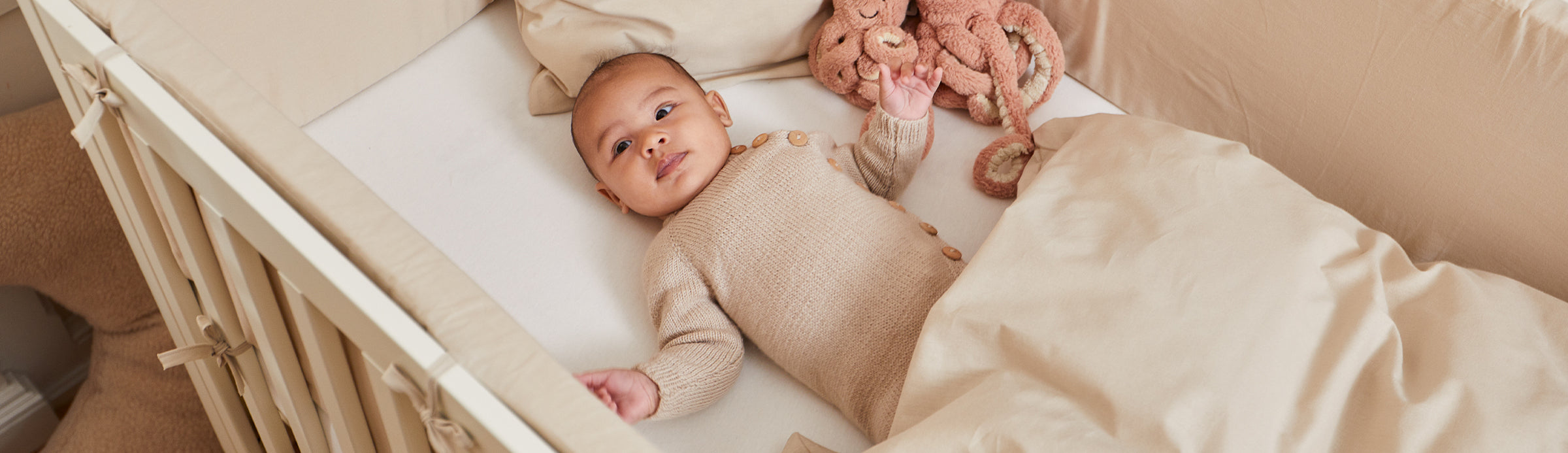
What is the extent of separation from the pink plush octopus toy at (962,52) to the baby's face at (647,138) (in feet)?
0.71

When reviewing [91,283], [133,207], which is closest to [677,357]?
[133,207]

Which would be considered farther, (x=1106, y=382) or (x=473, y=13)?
(x=473, y=13)

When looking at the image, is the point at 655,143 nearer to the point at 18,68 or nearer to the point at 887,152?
the point at 887,152

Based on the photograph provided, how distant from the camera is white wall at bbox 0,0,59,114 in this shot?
1077 millimetres

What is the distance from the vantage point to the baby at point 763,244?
896mm

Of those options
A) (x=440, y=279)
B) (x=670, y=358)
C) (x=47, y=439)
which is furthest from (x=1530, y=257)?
(x=47, y=439)

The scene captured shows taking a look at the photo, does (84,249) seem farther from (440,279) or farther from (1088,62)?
(1088,62)

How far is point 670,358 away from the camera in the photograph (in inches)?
35.0

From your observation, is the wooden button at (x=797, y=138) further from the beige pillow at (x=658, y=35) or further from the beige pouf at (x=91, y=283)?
the beige pouf at (x=91, y=283)

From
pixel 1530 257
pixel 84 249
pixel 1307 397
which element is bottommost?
pixel 1530 257

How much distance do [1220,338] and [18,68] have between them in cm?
129

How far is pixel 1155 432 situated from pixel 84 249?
1248 mm

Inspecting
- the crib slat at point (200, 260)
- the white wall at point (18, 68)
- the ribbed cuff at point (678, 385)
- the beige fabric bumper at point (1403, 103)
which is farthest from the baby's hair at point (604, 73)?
the white wall at point (18, 68)

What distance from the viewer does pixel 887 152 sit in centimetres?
106
